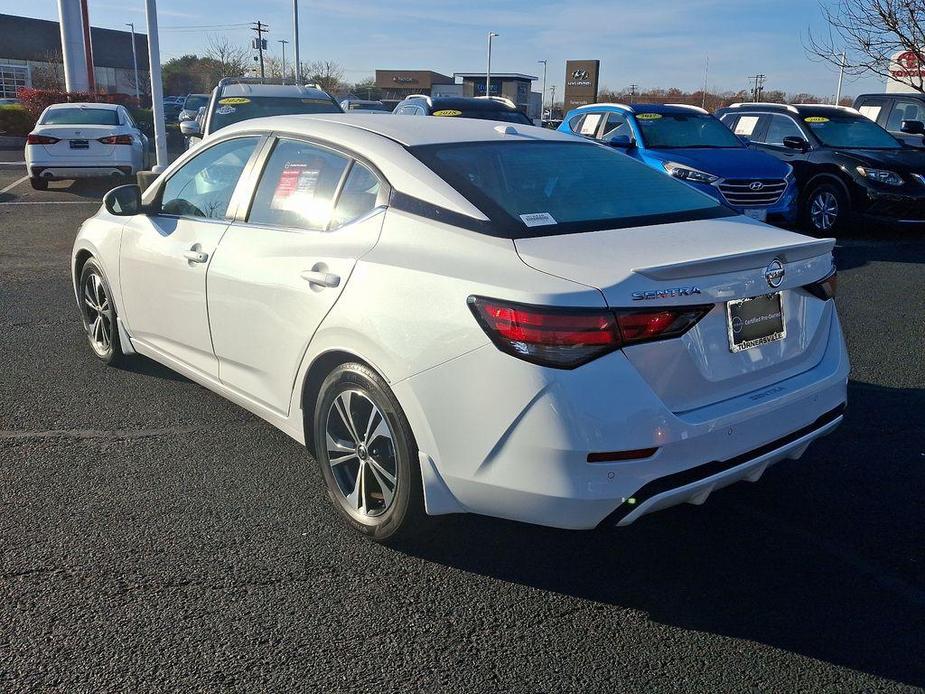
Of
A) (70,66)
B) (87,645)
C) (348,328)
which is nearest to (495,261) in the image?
(348,328)

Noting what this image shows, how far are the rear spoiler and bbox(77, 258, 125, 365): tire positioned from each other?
3533mm

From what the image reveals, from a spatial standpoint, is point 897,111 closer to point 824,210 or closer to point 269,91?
point 824,210

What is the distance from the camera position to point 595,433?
8.19ft

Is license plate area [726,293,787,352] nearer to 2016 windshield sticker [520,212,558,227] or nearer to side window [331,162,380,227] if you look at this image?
2016 windshield sticker [520,212,558,227]

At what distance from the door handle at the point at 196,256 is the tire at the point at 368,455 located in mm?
1039

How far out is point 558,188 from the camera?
3418mm

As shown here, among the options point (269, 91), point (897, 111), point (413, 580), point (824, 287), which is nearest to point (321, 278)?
point (413, 580)

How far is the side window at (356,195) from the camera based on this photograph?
3.28m

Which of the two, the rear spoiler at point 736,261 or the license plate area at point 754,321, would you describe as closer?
the rear spoiler at point 736,261

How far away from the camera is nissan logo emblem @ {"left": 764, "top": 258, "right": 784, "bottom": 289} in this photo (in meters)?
2.82

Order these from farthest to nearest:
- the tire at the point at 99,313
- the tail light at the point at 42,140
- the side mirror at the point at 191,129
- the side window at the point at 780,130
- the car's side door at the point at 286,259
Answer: the tail light at the point at 42,140, the side window at the point at 780,130, the side mirror at the point at 191,129, the tire at the point at 99,313, the car's side door at the point at 286,259

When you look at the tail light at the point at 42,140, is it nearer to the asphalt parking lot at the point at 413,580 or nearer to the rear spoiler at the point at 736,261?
the asphalt parking lot at the point at 413,580

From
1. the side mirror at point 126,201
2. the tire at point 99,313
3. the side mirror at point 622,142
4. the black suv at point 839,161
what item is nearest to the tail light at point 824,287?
A: the side mirror at point 126,201

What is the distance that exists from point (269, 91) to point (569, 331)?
399 inches
